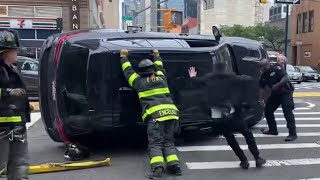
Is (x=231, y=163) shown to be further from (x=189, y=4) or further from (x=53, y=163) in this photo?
(x=189, y=4)

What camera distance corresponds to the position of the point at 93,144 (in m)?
7.44

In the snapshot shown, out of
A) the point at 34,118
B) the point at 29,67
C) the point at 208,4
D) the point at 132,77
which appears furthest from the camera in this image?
the point at 208,4

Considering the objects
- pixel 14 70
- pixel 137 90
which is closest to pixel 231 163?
pixel 137 90

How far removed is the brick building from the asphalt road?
64.9 feet

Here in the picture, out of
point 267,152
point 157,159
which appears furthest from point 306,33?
point 157,159

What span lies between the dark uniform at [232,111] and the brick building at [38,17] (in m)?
22.3

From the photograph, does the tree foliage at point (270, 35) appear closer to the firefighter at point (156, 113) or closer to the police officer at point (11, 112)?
the firefighter at point (156, 113)

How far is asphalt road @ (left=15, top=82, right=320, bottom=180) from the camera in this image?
19.6 feet

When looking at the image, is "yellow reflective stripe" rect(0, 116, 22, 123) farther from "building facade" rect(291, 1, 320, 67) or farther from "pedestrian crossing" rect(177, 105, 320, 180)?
"building facade" rect(291, 1, 320, 67)

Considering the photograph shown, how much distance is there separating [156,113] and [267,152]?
2497 millimetres

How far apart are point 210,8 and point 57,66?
9693 cm

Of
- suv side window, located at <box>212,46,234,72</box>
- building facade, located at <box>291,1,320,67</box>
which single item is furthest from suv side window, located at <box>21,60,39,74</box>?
building facade, located at <box>291,1,320,67</box>

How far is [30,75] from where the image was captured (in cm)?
1418

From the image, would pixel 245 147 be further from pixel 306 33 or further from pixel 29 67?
pixel 306 33
